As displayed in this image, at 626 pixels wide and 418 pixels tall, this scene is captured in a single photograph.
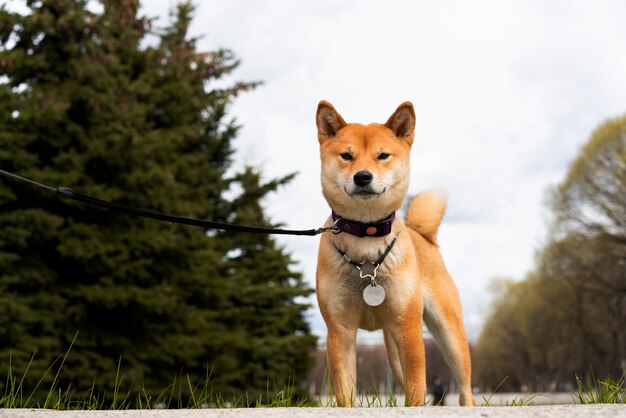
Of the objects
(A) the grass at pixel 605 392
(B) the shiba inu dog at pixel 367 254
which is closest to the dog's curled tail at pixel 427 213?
(B) the shiba inu dog at pixel 367 254

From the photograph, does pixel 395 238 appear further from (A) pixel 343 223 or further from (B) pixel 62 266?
(B) pixel 62 266

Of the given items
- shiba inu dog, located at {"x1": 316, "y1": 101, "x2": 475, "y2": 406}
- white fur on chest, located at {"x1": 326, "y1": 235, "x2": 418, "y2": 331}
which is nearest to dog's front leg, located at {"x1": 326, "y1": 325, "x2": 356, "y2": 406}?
shiba inu dog, located at {"x1": 316, "y1": 101, "x2": 475, "y2": 406}

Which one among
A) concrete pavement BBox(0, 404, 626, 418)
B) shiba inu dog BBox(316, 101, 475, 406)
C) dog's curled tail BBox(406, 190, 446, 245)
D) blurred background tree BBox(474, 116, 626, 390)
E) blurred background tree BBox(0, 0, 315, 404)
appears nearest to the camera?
concrete pavement BBox(0, 404, 626, 418)

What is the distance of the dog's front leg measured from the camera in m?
4.36

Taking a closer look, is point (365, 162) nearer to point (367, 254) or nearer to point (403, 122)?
point (403, 122)

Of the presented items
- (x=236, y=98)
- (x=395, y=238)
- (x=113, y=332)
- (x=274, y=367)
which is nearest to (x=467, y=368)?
(x=395, y=238)

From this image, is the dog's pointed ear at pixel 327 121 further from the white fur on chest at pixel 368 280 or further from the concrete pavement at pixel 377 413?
the concrete pavement at pixel 377 413

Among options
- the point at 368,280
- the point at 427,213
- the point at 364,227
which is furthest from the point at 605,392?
the point at 364,227

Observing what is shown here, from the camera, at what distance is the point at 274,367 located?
24.2 meters

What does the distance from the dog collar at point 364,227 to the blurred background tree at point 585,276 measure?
70.2ft

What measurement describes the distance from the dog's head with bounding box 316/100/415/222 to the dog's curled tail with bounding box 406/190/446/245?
1478 mm

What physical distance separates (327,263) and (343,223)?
1.07ft

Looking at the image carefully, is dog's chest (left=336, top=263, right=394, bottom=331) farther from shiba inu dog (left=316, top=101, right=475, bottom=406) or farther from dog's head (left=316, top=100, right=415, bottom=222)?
dog's head (left=316, top=100, right=415, bottom=222)

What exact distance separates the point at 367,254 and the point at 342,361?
68 cm
